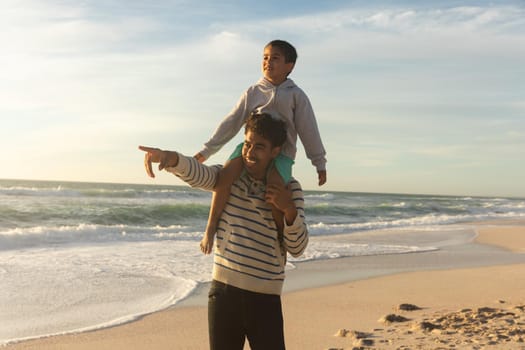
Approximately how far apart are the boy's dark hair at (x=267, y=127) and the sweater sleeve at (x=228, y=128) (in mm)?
548

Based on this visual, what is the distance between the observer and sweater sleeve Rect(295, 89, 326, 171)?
2.83 meters

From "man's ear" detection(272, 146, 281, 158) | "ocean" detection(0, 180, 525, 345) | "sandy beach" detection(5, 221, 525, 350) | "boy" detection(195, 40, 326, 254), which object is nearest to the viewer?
"man's ear" detection(272, 146, 281, 158)

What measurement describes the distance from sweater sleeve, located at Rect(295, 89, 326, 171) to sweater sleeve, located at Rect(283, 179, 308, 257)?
A: 551mm

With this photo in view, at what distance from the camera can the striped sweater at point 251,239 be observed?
2.33 metres

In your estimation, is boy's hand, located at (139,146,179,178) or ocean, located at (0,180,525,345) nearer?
boy's hand, located at (139,146,179,178)

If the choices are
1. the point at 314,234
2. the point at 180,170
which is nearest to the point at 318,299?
the point at 180,170

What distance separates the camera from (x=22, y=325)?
17.3ft

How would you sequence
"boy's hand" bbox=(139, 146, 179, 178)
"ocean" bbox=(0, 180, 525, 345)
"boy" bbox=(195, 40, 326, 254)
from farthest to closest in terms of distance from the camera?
"ocean" bbox=(0, 180, 525, 345) < "boy" bbox=(195, 40, 326, 254) < "boy's hand" bbox=(139, 146, 179, 178)

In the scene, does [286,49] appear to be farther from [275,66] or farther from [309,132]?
[309,132]

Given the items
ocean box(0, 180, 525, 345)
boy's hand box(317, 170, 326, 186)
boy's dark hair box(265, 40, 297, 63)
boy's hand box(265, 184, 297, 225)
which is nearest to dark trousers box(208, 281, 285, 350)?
boy's hand box(265, 184, 297, 225)

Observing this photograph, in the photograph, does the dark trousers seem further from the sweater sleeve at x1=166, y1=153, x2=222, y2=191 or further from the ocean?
the ocean

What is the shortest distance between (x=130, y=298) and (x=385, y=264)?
501 cm

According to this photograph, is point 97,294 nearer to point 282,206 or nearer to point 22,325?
point 22,325

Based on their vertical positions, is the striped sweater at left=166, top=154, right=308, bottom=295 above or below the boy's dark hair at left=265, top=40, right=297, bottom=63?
below
